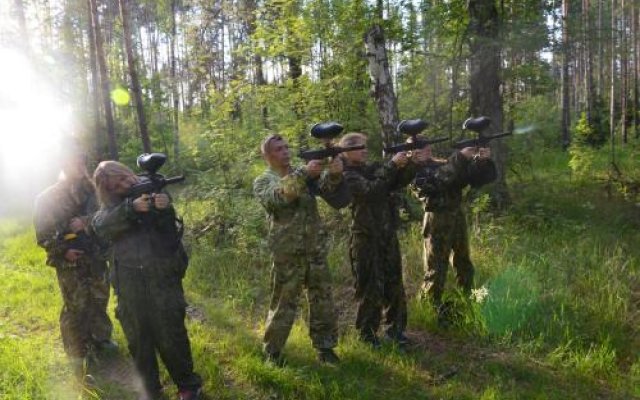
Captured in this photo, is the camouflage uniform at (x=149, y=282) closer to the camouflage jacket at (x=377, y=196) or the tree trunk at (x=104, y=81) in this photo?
the camouflage jacket at (x=377, y=196)

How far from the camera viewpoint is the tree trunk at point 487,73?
27.0ft

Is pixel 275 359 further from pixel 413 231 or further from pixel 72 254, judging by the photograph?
pixel 413 231

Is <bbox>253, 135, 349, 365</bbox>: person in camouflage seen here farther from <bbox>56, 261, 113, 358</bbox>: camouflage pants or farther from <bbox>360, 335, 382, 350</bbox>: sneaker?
<bbox>56, 261, 113, 358</bbox>: camouflage pants

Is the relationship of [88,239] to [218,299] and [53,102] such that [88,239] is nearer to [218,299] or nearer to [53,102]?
[218,299]

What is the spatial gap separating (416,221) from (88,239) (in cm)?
517

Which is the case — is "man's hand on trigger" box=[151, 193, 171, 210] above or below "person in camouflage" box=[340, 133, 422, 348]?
above

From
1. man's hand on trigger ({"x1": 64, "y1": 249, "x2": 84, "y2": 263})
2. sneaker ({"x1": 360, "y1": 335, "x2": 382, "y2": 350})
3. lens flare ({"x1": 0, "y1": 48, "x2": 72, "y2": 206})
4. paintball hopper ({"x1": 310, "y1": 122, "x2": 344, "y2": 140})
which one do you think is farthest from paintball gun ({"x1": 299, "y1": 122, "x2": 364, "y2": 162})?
lens flare ({"x1": 0, "y1": 48, "x2": 72, "y2": 206})

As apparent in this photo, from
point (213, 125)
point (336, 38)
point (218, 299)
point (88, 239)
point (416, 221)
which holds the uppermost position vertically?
point (336, 38)

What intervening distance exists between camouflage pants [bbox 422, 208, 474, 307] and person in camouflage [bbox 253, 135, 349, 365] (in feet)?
4.03

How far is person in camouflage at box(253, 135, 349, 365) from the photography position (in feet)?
14.6

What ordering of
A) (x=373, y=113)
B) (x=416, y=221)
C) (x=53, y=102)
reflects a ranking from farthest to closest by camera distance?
(x=53, y=102) → (x=373, y=113) → (x=416, y=221)

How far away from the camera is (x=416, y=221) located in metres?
8.43

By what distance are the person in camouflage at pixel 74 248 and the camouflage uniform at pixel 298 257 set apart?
185 cm

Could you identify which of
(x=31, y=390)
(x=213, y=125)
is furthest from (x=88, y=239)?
(x=213, y=125)
